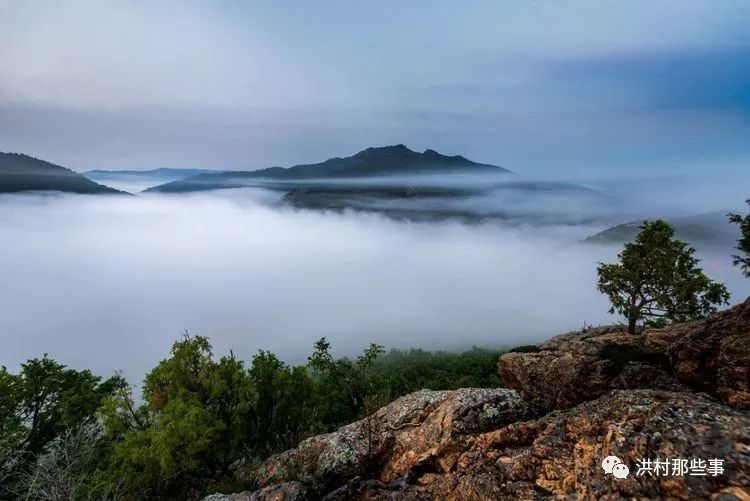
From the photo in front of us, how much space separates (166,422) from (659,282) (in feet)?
124

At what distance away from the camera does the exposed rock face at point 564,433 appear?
491 inches

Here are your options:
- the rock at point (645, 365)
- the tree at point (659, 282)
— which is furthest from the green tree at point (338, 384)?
the tree at point (659, 282)

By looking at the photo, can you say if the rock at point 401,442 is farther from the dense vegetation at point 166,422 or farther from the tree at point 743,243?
the tree at point 743,243

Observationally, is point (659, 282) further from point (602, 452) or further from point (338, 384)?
point (338, 384)

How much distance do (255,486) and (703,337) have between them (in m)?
26.0

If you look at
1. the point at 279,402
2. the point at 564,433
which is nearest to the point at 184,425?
the point at 279,402

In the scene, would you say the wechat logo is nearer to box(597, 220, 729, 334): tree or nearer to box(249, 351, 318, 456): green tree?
box(597, 220, 729, 334): tree

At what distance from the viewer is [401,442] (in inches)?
865

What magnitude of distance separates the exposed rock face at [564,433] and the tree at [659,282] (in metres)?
6.69

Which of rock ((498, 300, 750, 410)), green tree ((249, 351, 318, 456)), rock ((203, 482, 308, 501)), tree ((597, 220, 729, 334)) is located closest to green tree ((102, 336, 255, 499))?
green tree ((249, 351, 318, 456))

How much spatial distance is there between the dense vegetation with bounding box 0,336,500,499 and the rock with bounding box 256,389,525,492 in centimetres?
192

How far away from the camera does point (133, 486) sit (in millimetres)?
25719

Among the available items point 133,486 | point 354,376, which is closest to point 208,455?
point 133,486

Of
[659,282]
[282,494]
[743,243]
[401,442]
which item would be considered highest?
[743,243]
